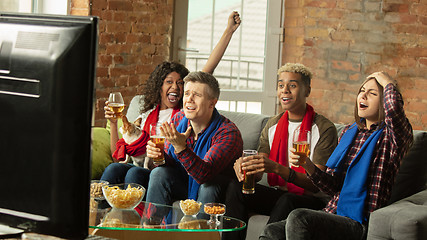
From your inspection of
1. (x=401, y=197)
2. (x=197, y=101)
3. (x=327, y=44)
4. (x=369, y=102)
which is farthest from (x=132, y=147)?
(x=327, y=44)

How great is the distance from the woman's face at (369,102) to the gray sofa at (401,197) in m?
0.29

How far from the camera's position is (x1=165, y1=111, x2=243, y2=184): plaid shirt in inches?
114

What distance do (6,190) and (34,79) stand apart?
200mm

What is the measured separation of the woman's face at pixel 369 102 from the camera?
2.74 metres

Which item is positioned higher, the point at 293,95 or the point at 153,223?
the point at 293,95

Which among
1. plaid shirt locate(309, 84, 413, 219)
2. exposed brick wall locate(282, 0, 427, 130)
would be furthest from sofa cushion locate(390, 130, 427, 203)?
exposed brick wall locate(282, 0, 427, 130)

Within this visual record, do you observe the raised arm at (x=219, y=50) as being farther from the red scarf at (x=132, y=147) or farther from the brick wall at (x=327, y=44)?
the brick wall at (x=327, y=44)

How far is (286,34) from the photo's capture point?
17.9 feet

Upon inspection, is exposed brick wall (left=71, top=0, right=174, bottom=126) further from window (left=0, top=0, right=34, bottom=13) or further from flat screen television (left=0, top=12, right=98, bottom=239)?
flat screen television (left=0, top=12, right=98, bottom=239)

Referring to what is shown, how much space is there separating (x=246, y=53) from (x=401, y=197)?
276 cm

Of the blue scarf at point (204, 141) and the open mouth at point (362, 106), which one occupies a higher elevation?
the open mouth at point (362, 106)

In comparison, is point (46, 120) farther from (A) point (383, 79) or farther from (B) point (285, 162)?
(B) point (285, 162)

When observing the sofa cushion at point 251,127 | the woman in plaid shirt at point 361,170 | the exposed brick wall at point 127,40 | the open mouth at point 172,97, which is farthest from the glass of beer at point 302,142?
the exposed brick wall at point 127,40

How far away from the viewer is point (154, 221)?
7.73 feet
